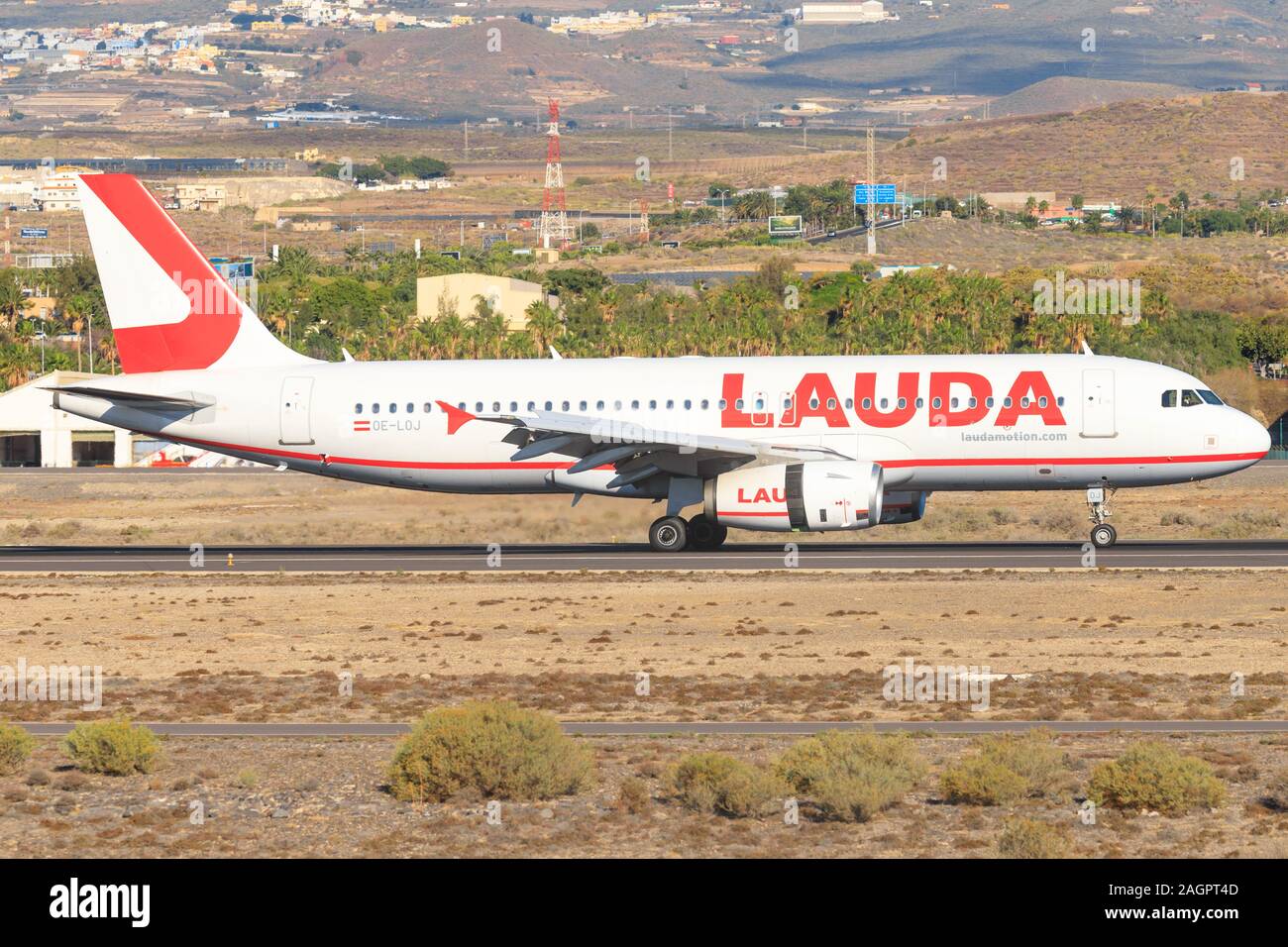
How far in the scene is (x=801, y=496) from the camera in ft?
143

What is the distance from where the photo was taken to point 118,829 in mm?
20031

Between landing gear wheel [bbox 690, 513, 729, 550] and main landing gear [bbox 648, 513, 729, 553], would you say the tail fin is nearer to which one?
main landing gear [bbox 648, 513, 729, 553]

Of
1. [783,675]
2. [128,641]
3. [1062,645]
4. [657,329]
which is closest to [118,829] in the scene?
[783,675]

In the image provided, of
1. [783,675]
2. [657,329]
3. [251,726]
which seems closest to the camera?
[251,726]

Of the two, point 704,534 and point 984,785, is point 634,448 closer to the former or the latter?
point 704,534

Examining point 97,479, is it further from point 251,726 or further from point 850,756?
point 850,756

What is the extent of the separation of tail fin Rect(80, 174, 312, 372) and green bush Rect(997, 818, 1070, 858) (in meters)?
34.8

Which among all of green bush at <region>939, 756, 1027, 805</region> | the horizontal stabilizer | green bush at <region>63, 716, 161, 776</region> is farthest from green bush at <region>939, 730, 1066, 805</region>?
the horizontal stabilizer

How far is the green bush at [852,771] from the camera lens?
779 inches

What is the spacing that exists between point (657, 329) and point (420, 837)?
396 feet

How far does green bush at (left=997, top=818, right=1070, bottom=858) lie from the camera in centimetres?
1752

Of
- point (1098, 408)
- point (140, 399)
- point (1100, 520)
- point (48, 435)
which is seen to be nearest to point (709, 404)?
point (1098, 408)

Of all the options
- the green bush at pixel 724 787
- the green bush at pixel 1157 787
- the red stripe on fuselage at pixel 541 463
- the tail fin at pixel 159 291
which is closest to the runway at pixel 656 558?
the red stripe on fuselage at pixel 541 463

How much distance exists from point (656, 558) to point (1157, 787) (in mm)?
27004
